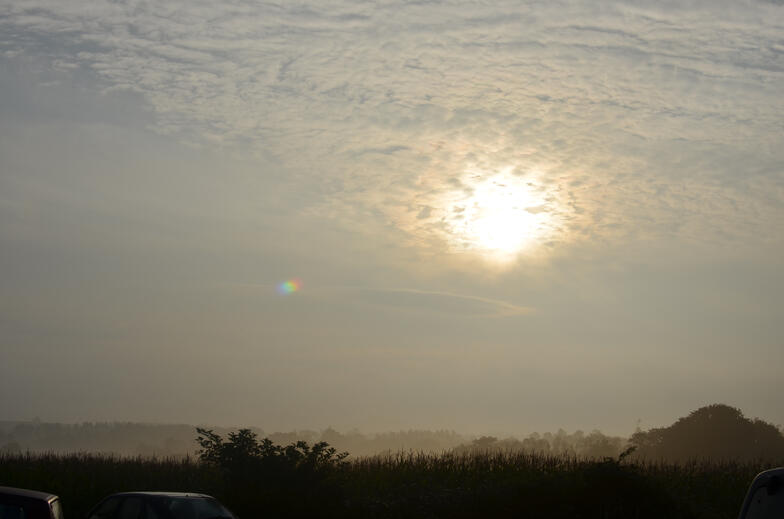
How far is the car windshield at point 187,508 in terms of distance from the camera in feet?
47.9

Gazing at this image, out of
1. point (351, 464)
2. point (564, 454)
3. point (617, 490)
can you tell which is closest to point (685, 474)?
point (564, 454)

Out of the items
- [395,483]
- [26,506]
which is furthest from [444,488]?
[26,506]

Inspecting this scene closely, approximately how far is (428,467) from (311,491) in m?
9.06

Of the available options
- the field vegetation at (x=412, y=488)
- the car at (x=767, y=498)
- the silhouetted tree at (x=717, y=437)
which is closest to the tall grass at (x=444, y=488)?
the field vegetation at (x=412, y=488)

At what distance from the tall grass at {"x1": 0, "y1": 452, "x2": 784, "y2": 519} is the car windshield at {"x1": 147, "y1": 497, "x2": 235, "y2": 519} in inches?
406

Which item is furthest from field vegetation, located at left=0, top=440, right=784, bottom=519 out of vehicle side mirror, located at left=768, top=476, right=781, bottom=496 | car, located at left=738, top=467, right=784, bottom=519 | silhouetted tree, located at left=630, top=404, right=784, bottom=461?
silhouetted tree, located at left=630, top=404, right=784, bottom=461

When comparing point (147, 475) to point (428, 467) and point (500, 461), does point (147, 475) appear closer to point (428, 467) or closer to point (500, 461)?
point (428, 467)

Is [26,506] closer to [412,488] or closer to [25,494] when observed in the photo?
[25,494]

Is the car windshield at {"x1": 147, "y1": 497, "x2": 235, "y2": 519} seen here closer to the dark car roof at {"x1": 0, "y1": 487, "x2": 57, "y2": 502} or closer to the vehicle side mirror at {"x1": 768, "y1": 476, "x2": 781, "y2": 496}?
the dark car roof at {"x1": 0, "y1": 487, "x2": 57, "y2": 502}

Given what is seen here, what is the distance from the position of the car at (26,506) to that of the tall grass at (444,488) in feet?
43.1

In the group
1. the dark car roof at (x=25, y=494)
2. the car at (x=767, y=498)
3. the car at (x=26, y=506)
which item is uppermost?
A: the car at (x=767, y=498)

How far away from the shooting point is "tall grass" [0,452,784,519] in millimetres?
25703

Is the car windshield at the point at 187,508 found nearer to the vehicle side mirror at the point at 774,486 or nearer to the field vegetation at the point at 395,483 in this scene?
the vehicle side mirror at the point at 774,486

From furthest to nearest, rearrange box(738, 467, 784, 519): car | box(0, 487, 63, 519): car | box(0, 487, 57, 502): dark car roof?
box(0, 487, 57, 502): dark car roof, box(0, 487, 63, 519): car, box(738, 467, 784, 519): car
